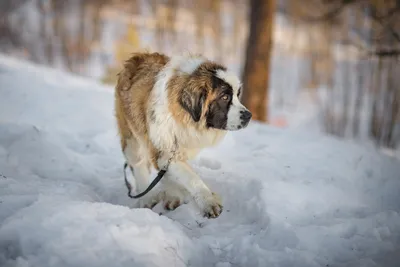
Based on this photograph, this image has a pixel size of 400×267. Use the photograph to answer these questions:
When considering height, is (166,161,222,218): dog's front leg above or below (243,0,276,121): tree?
below

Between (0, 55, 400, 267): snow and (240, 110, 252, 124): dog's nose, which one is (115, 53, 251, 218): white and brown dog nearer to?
(240, 110, 252, 124): dog's nose

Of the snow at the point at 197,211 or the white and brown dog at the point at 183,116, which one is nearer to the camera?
the snow at the point at 197,211

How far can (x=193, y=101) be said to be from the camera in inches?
123

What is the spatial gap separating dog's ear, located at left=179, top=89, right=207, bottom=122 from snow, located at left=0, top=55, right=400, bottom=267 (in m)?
0.89

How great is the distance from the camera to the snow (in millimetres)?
2244

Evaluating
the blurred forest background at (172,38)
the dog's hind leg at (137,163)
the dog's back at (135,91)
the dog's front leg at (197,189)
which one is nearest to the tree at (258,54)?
the dog's back at (135,91)

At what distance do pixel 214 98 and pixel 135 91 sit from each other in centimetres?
92

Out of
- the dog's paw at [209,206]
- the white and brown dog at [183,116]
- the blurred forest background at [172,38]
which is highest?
the blurred forest background at [172,38]

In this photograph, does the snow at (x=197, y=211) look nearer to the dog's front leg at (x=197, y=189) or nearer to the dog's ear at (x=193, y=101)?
the dog's front leg at (x=197, y=189)

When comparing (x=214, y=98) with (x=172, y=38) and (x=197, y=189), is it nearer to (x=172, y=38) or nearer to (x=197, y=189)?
(x=197, y=189)

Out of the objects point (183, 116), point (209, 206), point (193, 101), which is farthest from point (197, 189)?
point (193, 101)

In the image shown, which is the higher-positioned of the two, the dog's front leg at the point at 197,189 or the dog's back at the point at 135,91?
the dog's back at the point at 135,91

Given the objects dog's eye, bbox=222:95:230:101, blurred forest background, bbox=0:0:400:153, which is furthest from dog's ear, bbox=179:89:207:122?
blurred forest background, bbox=0:0:400:153

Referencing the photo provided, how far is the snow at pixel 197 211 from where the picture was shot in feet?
7.36
